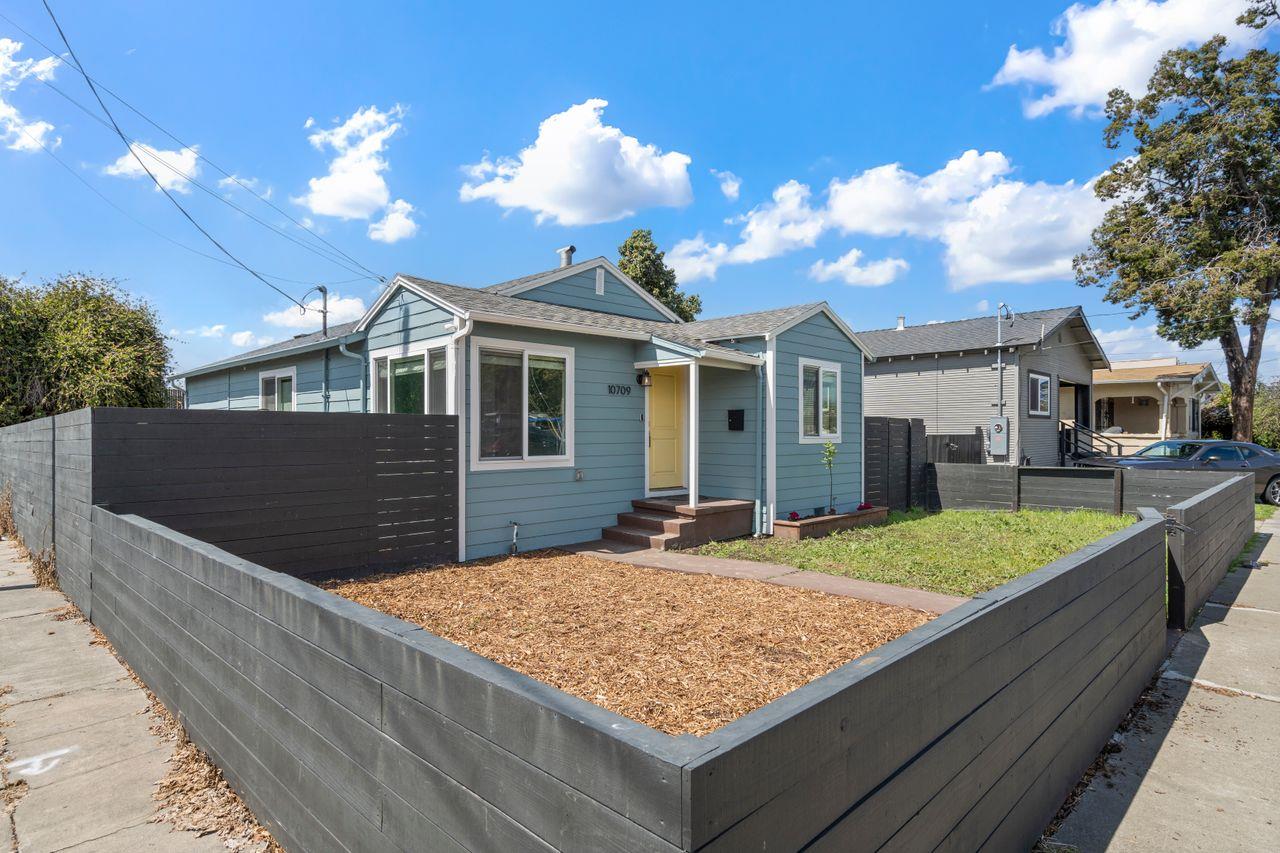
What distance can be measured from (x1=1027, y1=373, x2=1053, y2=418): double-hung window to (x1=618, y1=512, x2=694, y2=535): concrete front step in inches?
541

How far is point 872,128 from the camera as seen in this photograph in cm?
1328

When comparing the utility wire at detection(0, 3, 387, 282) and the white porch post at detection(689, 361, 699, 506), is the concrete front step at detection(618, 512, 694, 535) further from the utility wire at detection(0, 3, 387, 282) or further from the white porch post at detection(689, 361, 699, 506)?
the utility wire at detection(0, 3, 387, 282)

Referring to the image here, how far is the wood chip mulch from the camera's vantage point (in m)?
3.62

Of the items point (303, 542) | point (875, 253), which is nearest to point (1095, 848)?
point (303, 542)

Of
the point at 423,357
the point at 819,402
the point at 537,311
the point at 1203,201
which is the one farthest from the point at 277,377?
the point at 1203,201

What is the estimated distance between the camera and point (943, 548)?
8.48m

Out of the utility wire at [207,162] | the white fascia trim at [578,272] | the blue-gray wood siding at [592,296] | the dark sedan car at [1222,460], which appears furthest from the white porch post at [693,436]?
the dark sedan car at [1222,460]

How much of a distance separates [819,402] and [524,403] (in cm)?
509

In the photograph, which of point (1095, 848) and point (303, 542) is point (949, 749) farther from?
point (303, 542)

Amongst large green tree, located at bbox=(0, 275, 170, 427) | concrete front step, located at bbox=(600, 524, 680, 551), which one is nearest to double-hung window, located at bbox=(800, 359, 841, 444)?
concrete front step, located at bbox=(600, 524, 680, 551)

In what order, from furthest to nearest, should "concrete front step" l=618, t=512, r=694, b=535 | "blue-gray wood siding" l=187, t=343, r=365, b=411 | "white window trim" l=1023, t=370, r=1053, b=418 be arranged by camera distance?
"white window trim" l=1023, t=370, r=1053, b=418
"blue-gray wood siding" l=187, t=343, r=365, b=411
"concrete front step" l=618, t=512, r=694, b=535

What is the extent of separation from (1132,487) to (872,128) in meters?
8.40

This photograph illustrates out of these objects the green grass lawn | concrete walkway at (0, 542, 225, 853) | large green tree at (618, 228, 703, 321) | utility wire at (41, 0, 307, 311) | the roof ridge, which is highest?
large green tree at (618, 228, 703, 321)

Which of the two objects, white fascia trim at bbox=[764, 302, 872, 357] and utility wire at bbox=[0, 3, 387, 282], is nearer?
utility wire at bbox=[0, 3, 387, 282]
